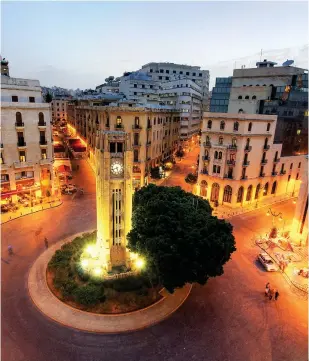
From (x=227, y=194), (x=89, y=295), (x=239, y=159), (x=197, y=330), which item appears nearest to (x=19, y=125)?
(x=89, y=295)

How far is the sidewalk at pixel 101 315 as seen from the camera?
22719mm

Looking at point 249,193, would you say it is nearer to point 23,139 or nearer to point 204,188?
point 204,188

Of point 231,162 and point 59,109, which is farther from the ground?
point 59,109

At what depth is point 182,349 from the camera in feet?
69.2

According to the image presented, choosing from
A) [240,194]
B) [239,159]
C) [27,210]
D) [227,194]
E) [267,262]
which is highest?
[239,159]

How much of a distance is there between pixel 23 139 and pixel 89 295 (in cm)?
3097

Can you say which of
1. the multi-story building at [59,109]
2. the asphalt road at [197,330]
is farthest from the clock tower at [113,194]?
the multi-story building at [59,109]

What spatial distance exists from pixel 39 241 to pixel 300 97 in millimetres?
Result: 61774

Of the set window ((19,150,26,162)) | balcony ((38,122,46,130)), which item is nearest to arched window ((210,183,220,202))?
balcony ((38,122,46,130))

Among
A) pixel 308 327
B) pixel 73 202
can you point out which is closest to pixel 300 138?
pixel 308 327

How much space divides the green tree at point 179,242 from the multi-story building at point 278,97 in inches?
1356

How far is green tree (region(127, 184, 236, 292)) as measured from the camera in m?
22.9

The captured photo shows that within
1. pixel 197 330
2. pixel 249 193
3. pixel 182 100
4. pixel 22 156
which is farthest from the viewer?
pixel 182 100

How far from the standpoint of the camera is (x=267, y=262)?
105 feet
